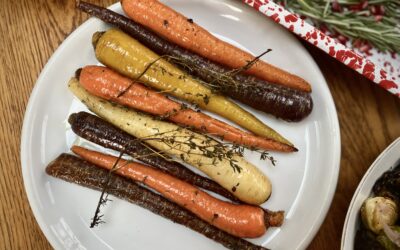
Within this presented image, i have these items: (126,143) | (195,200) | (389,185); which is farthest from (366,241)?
(126,143)

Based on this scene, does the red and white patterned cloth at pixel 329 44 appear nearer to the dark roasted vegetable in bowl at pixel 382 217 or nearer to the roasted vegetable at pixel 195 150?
the dark roasted vegetable in bowl at pixel 382 217

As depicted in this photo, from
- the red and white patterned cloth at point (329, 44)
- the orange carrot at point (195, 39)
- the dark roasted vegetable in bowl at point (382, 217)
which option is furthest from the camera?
the orange carrot at point (195, 39)

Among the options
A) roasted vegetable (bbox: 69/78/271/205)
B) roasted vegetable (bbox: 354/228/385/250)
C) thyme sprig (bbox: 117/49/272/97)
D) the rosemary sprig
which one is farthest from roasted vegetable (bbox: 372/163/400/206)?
thyme sprig (bbox: 117/49/272/97)

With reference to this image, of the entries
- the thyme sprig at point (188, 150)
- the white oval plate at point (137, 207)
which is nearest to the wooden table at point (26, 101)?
the white oval plate at point (137, 207)

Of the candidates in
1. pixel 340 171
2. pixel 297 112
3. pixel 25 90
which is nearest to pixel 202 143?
pixel 297 112

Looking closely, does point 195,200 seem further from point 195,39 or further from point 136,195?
point 195,39

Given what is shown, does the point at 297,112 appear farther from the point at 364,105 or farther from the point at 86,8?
the point at 86,8
